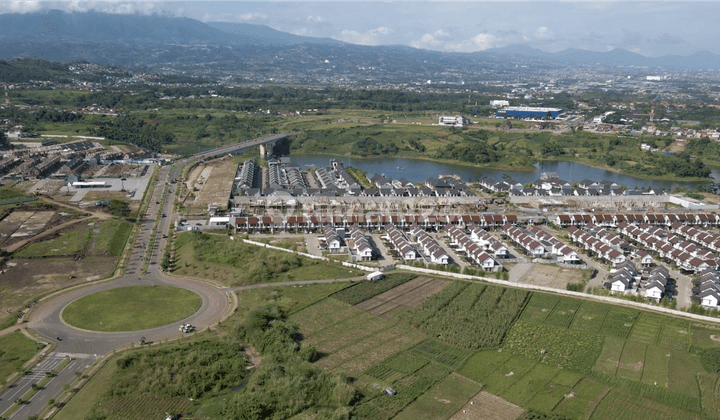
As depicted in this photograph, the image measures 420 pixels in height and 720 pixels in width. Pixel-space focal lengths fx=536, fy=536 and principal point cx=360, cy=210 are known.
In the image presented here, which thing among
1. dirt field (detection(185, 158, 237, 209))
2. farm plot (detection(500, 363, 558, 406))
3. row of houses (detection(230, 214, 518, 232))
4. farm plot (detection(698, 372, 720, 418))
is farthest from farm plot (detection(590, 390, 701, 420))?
dirt field (detection(185, 158, 237, 209))

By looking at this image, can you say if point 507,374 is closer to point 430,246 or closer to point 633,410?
point 633,410

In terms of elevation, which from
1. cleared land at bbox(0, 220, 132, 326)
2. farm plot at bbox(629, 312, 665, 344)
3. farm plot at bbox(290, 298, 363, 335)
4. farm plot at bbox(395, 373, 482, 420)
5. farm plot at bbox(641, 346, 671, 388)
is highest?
farm plot at bbox(629, 312, 665, 344)

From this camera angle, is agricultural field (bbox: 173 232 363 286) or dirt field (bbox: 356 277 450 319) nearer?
dirt field (bbox: 356 277 450 319)

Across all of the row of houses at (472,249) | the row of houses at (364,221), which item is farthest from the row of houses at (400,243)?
the row of houses at (472,249)

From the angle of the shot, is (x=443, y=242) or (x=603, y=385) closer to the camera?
(x=603, y=385)

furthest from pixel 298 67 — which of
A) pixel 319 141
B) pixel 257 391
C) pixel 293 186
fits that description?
pixel 257 391

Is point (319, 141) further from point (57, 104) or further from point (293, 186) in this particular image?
point (57, 104)

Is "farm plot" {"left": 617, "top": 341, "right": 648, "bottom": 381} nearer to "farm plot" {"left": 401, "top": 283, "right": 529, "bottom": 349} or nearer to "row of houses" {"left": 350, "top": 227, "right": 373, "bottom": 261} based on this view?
"farm plot" {"left": 401, "top": 283, "right": 529, "bottom": 349}
